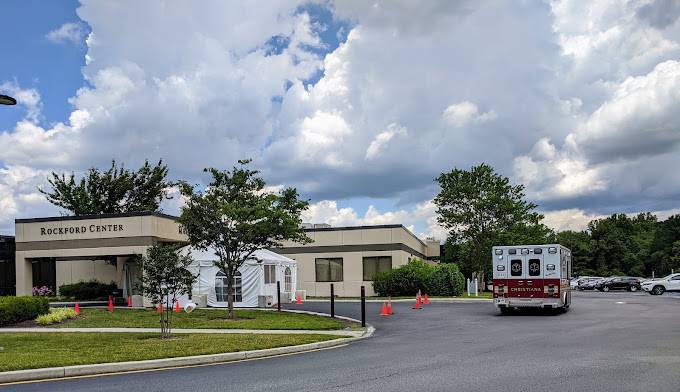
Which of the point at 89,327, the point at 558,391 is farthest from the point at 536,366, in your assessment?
the point at 89,327

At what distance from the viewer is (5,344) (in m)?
16.4

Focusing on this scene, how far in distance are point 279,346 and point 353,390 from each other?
550 cm

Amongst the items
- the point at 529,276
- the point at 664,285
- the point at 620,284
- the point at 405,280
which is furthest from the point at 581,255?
the point at 529,276

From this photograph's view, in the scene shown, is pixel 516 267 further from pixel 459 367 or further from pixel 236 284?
pixel 459 367

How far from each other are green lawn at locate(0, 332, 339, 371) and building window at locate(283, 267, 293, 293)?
59.9 feet

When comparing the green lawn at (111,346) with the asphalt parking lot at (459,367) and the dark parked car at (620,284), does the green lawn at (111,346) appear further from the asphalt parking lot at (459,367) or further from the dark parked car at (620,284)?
the dark parked car at (620,284)

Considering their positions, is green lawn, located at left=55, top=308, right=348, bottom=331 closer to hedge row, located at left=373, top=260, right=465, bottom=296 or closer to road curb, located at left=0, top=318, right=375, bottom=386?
road curb, located at left=0, top=318, right=375, bottom=386

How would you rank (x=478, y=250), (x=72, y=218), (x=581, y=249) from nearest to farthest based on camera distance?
1. (x=72, y=218)
2. (x=478, y=250)
3. (x=581, y=249)

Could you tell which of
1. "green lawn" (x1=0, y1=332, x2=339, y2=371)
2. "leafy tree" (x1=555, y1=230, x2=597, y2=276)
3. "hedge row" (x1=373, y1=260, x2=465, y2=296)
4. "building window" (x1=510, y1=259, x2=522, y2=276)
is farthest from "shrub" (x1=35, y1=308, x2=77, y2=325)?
"leafy tree" (x1=555, y1=230, x2=597, y2=276)

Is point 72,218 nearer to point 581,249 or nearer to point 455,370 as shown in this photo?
point 455,370

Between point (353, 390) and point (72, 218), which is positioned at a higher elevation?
point (72, 218)

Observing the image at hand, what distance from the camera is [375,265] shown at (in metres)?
45.7

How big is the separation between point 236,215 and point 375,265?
895 inches

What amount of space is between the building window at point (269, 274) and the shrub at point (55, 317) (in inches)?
441
